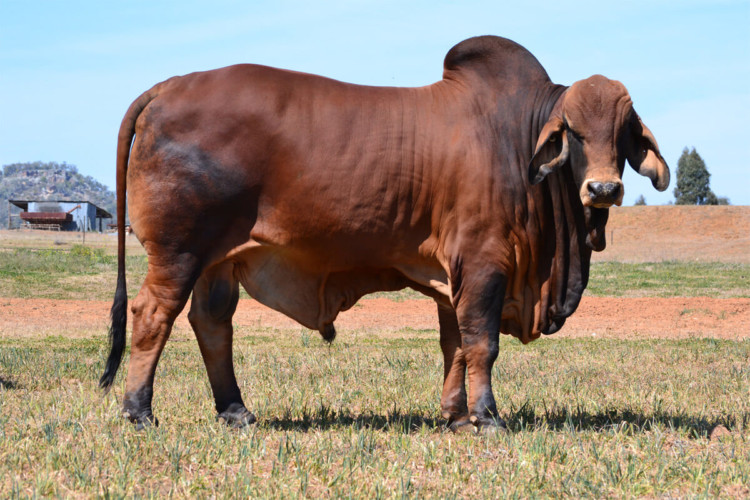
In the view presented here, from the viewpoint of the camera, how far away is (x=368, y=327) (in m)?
14.1

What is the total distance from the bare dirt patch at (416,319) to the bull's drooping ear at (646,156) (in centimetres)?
770

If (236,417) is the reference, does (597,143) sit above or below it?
above

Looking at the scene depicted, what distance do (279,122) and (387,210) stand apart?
2.85ft

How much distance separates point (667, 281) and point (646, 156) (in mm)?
18537

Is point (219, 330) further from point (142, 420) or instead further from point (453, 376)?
point (453, 376)

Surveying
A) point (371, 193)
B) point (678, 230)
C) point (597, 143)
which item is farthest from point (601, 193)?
point (678, 230)

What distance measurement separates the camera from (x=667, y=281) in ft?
76.0

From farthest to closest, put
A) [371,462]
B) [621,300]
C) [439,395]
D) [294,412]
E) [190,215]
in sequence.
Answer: [621,300] → [439,395] → [294,412] → [190,215] → [371,462]

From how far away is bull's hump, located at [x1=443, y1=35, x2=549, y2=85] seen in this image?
5.93 m

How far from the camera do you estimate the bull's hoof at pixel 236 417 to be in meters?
5.91

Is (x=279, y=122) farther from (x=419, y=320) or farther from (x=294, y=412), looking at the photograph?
(x=419, y=320)

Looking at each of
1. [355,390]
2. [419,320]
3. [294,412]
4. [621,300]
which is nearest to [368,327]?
[419,320]

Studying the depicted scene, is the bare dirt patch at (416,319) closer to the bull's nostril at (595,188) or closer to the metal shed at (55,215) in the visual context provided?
the bull's nostril at (595,188)

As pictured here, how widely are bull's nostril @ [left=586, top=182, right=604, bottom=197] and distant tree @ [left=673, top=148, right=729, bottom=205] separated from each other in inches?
2993
